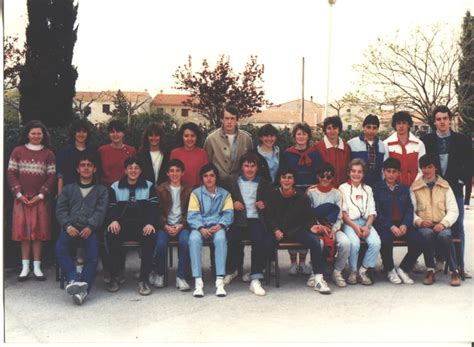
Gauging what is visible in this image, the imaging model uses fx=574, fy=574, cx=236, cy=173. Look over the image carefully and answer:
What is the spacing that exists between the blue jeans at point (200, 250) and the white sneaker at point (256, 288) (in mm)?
291

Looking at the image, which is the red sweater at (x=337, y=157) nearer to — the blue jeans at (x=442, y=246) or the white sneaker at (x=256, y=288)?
the blue jeans at (x=442, y=246)

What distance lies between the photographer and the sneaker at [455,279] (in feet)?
17.9

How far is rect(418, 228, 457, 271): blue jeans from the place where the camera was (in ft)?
18.1

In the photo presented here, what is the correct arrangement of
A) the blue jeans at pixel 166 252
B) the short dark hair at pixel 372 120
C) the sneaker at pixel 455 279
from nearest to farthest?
1. the blue jeans at pixel 166 252
2. the sneaker at pixel 455 279
3. the short dark hair at pixel 372 120

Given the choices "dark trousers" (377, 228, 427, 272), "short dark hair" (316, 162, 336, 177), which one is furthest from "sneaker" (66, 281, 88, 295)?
"dark trousers" (377, 228, 427, 272)

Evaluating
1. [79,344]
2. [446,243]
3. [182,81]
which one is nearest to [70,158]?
[79,344]

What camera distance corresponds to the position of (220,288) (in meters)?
5.10

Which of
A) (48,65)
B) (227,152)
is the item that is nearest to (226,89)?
(48,65)

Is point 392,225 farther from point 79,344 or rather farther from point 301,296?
point 79,344

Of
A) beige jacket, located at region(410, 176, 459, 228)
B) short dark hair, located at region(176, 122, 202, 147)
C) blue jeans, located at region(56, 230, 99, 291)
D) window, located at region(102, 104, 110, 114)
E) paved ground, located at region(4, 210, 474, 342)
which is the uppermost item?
window, located at region(102, 104, 110, 114)

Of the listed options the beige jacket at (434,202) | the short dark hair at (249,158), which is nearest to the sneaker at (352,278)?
the beige jacket at (434,202)

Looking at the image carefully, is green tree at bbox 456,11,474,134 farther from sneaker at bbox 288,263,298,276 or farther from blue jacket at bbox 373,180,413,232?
sneaker at bbox 288,263,298,276

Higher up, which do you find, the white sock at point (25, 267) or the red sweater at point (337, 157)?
the red sweater at point (337, 157)

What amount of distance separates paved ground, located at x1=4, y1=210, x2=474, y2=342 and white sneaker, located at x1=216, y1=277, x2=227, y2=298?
2.5 inches
